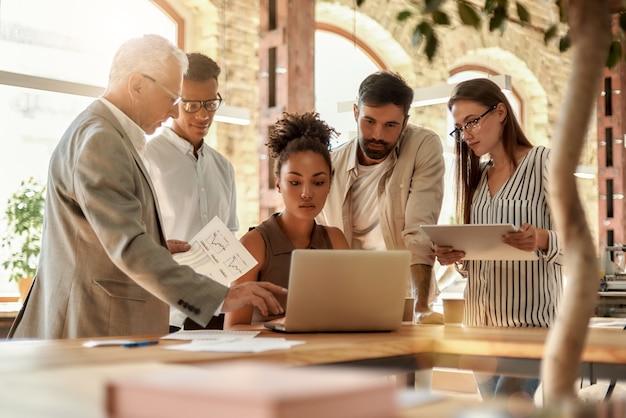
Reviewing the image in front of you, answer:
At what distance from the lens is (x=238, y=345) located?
184 centimetres

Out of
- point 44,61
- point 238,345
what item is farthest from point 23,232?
point 238,345

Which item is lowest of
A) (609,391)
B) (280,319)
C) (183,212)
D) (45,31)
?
(609,391)

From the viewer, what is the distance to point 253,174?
→ 310 inches

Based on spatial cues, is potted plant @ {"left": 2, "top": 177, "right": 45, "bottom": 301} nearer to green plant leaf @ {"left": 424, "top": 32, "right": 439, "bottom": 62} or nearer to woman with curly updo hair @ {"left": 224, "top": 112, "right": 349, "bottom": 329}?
woman with curly updo hair @ {"left": 224, "top": 112, "right": 349, "bottom": 329}

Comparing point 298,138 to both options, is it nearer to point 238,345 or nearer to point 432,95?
point 238,345

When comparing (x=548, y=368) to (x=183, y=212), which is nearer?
(x=548, y=368)

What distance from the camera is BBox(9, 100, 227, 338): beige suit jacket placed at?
2199 millimetres

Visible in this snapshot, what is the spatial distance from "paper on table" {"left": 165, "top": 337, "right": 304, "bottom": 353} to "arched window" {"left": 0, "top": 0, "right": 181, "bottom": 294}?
484 centimetres

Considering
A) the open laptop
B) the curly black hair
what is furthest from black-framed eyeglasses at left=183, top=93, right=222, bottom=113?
the open laptop

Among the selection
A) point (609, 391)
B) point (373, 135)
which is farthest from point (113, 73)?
point (609, 391)

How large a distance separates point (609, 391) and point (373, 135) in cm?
149

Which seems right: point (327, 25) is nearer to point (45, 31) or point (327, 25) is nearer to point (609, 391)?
point (45, 31)

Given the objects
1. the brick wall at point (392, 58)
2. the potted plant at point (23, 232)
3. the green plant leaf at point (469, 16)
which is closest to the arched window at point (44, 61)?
the potted plant at point (23, 232)

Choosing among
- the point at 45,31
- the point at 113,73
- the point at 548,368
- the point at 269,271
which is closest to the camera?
the point at 548,368
